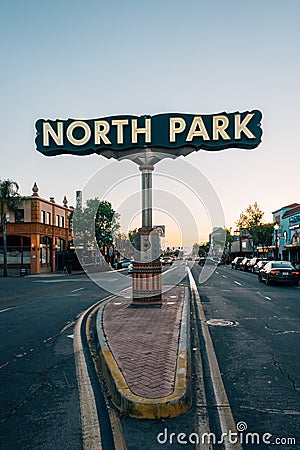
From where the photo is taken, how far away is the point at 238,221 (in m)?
79.8

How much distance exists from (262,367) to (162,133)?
9.43 metres

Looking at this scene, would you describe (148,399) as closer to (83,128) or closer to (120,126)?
(120,126)

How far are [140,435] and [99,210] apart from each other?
57.8 meters

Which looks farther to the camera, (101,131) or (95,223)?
(95,223)

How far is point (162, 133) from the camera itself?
14.6 m

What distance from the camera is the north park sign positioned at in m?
14.5

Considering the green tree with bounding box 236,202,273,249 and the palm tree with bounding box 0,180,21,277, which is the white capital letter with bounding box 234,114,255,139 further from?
the green tree with bounding box 236,202,273,249

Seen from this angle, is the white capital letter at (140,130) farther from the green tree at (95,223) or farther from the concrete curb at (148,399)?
the green tree at (95,223)

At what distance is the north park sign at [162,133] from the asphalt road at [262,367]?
5693 millimetres


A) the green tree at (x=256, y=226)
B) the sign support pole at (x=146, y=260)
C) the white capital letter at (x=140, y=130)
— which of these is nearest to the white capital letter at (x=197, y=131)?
the white capital letter at (x=140, y=130)

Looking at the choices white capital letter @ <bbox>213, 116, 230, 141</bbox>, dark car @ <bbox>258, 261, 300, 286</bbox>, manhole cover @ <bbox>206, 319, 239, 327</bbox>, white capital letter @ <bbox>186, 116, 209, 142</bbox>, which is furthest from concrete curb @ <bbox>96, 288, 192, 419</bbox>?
dark car @ <bbox>258, 261, 300, 286</bbox>

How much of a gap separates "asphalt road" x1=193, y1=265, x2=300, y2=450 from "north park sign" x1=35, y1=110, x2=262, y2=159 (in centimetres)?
569

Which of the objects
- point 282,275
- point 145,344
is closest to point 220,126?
point 145,344

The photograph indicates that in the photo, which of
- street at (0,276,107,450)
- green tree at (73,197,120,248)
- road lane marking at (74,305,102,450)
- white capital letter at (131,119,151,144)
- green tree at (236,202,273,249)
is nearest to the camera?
road lane marking at (74,305,102,450)
